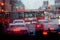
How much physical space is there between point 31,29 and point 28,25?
13 cm

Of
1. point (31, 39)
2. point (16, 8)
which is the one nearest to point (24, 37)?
point (31, 39)

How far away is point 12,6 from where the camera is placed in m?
8.40

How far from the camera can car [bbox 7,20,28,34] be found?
833 centimetres

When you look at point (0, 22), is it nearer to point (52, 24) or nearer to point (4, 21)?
point (4, 21)

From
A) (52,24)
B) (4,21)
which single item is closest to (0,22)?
(4,21)

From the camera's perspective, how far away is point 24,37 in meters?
8.53

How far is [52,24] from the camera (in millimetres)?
8305

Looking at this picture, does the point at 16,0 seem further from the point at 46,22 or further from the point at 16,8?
the point at 46,22

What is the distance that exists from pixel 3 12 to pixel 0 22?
0.24 m

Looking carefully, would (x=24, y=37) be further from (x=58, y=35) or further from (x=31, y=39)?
(x=58, y=35)

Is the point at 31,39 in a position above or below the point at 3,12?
below

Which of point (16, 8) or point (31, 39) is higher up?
point (16, 8)

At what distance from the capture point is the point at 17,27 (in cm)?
838

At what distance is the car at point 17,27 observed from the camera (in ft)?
27.3
